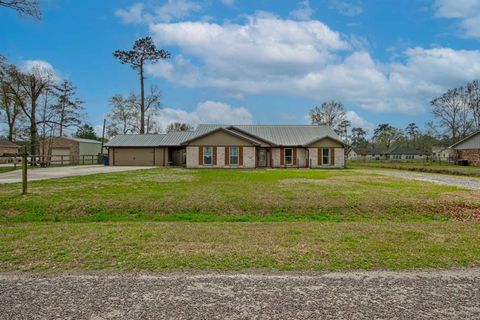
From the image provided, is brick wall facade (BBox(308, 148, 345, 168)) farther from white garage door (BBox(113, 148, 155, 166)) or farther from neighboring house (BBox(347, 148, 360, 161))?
neighboring house (BBox(347, 148, 360, 161))

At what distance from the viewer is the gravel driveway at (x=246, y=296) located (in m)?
3.26

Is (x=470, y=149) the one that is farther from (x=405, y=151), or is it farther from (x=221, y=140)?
(x=405, y=151)

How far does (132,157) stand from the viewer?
36.1 meters

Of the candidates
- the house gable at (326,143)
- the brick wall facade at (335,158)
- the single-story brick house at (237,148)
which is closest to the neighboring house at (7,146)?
the single-story brick house at (237,148)

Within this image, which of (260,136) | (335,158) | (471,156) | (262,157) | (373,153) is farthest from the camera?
(373,153)

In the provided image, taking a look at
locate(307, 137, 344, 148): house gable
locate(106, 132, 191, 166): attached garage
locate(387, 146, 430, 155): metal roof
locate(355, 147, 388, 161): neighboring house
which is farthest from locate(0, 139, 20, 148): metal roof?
locate(387, 146, 430, 155): metal roof

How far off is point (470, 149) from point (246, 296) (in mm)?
46768

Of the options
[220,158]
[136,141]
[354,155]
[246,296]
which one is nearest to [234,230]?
[246,296]

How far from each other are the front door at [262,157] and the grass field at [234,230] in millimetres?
19718

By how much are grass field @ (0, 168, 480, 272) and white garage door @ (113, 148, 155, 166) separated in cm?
2226

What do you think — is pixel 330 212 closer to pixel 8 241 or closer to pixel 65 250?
pixel 65 250

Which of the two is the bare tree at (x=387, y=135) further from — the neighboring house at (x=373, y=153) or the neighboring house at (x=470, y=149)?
the neighboring house at (x=470, y=149)

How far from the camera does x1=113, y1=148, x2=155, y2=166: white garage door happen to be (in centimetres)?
3575

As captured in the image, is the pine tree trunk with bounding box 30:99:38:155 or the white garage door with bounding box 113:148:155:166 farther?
the white garage door with bounding box 113:148:155:166
